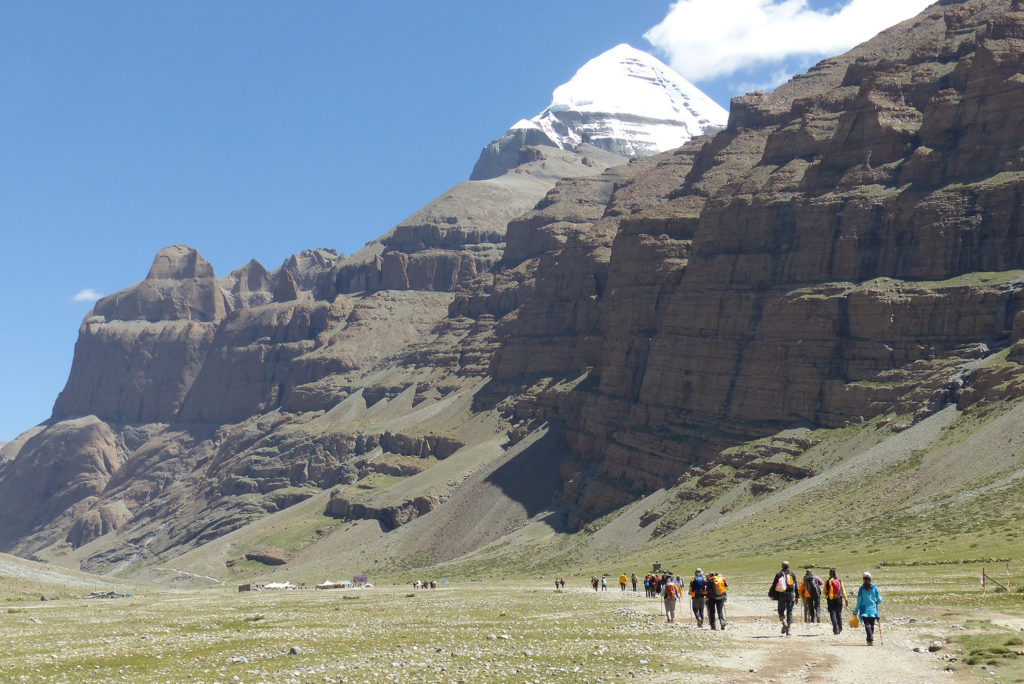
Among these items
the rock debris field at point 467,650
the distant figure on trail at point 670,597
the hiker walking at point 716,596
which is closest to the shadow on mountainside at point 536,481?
the rock debris field at point 467,650

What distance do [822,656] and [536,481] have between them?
16065 centimetres

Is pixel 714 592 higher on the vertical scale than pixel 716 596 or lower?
higher

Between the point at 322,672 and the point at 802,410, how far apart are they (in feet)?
413

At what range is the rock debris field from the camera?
27.7 meters

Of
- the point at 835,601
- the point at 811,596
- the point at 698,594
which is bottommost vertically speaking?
the point at 811,596

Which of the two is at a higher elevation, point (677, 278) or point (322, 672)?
point (677, 278)

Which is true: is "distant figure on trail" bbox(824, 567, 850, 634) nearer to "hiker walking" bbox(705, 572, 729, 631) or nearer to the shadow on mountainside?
"hiker walking" bbox(705, 572, 729, 631)

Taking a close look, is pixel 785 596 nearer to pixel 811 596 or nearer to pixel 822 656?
pixel 811 596

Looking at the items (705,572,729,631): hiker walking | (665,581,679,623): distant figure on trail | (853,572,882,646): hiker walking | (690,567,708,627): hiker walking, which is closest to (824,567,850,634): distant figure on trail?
(853,572,882,646): hiker walking

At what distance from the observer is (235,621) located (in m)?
48.6

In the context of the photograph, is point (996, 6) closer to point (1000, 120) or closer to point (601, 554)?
point (1000, 120)

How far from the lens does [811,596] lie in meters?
38.3

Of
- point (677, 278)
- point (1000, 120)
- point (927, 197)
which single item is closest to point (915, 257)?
point (927, 197)

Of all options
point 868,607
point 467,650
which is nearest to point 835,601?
point 868,607
